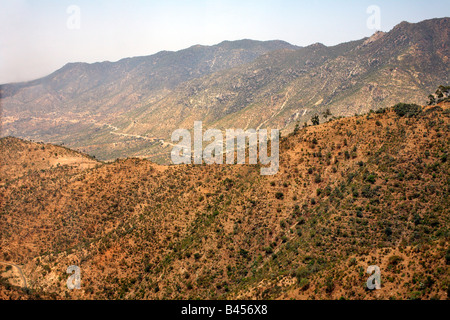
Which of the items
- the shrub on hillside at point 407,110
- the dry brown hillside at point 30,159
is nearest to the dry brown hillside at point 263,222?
the shrub on hillside at point 407,110

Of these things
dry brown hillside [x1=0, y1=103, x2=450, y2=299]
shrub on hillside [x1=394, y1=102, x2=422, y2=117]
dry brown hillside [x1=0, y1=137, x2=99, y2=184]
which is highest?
shrub on hillside [x1=394, y1=102, x2=422, y2=117]

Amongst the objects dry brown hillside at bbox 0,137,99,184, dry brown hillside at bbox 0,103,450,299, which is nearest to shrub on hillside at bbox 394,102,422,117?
dry brown hillside at bbox 0,103,450,299

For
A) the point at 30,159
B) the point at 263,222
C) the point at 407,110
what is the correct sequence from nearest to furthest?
the point at 263,222 → the point at 407,110 → the point at 30,159

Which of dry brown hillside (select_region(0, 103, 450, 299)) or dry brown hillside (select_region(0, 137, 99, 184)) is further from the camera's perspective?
dry brown hillside (select_region(0, 137, 99, 184))

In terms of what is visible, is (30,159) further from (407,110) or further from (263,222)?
(407,110)

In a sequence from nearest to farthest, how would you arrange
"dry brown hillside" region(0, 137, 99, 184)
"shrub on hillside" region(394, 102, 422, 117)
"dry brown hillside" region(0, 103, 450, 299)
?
"dry brown hillside" region(0, 103, 450, 299)
"shrub on hillside" region(394, 102, 422, 117)
"dry brown hillside" region(0, 137, 99, 184)

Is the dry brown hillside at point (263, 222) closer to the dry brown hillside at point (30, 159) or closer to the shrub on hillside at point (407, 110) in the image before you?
the shrub on hillside at point (407, 110)

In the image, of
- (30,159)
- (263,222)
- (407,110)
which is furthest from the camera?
(30,159)

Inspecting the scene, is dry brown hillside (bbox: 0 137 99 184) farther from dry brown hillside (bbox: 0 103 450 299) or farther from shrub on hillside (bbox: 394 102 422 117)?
shrub on hillside (bbox: 394 102 422 117)

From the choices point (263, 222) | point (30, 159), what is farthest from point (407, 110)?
point (30, 159)
